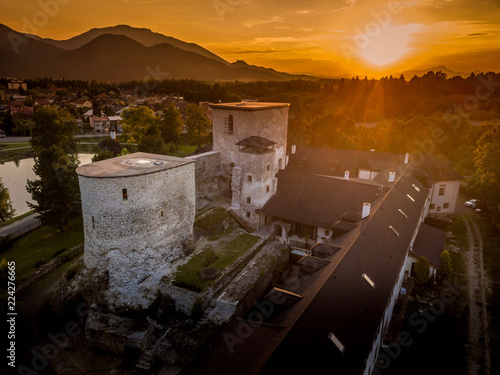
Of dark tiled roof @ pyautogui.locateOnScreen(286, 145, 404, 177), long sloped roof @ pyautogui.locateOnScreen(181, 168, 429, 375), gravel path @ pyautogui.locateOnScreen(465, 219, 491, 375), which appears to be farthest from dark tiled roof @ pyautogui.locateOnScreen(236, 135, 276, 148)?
gravel path @ pyautogui.locateOnScreen(465, 219, 491, 375)

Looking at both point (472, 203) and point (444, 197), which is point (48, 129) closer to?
point (444, 197)

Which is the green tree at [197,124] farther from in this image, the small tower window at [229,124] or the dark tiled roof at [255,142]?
the dark tiled roof at [255,142]

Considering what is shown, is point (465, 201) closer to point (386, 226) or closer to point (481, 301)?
point (481, 301)

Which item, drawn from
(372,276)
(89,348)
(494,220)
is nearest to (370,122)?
(494,220)

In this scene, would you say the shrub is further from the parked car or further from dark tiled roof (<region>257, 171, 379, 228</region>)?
the parked car

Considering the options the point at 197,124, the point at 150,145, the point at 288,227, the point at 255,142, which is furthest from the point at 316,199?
the point at 197,124

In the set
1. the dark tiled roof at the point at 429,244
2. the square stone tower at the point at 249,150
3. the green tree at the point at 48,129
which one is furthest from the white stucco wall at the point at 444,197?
the green tree at the point at 48,129
